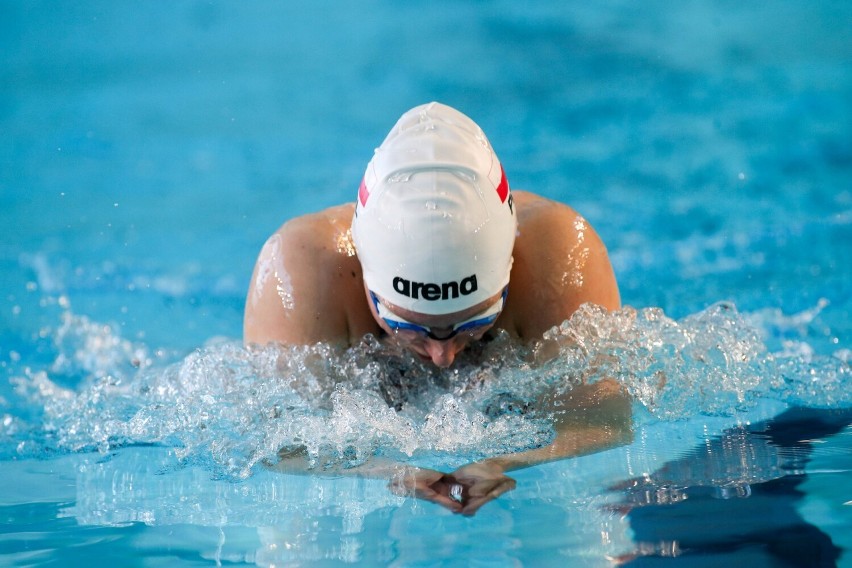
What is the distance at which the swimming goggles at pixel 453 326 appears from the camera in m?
2.46

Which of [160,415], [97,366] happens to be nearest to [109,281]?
[97,366]

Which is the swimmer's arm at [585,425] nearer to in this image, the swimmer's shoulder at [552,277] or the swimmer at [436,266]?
the swimmer at [436,266]

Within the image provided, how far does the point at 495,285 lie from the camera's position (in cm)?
244

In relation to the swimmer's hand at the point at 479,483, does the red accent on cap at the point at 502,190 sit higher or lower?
higher

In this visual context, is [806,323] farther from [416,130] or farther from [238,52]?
[238,52]

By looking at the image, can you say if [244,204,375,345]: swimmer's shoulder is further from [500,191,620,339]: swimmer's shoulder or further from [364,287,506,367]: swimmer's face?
[500,191,620,339]: swimmer's shoulder

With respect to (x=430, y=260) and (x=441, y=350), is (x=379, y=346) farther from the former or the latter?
(x=430, y=260)

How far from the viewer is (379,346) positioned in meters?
2.77

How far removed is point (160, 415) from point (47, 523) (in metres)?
0.55

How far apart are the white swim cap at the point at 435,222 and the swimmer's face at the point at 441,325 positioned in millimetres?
26

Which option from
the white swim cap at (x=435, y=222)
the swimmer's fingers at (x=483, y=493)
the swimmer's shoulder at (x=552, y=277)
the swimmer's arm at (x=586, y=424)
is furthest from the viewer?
the swimmer's shoulder at (x=552, y=277)

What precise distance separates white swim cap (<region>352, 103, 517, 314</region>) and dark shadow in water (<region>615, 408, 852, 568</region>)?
60 centimetres

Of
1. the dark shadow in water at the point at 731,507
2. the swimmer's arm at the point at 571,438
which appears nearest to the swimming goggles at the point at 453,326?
the swimmer's arm at the point at 571,438

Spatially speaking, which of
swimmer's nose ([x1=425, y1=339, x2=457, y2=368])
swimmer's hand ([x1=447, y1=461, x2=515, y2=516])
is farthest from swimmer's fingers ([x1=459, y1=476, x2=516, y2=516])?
swimmer's nose ([x1=425, y1=339, x2=457, y2=368])
